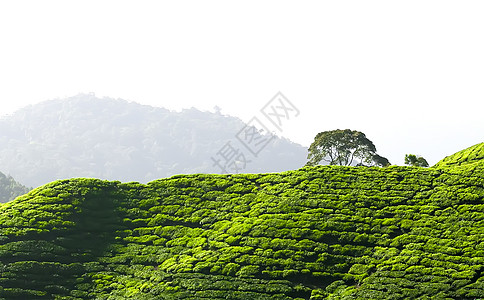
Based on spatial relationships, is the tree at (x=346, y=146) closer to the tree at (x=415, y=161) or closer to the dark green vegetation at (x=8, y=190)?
the tree at (x=415, y=161)

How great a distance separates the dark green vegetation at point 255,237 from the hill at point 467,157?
339 inches

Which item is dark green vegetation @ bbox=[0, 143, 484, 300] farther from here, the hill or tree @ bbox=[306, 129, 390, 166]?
tree @ bbox=[306, 129, 390, 166]

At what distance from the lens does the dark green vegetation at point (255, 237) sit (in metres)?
30.3

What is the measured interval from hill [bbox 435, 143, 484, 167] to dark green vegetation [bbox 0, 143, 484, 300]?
28.3 ft

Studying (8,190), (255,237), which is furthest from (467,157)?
(8,190)

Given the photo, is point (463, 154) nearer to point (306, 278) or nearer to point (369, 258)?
point (369, 258)

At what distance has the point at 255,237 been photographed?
35.8m

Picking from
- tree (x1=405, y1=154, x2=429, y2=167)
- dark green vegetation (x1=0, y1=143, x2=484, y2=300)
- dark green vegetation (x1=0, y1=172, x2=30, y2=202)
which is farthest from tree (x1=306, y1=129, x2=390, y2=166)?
dark green vegetation (x1=0, y1=172, x2=30, y2=202)

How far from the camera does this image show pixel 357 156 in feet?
231

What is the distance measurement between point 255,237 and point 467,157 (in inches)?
1192

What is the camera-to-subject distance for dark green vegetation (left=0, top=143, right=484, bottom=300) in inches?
1192

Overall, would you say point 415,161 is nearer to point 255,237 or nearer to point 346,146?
point 346,146

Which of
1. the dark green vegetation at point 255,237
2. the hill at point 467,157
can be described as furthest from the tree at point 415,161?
the dark green vegetation at point 255,237

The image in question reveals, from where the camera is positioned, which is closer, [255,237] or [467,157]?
[255,237]
